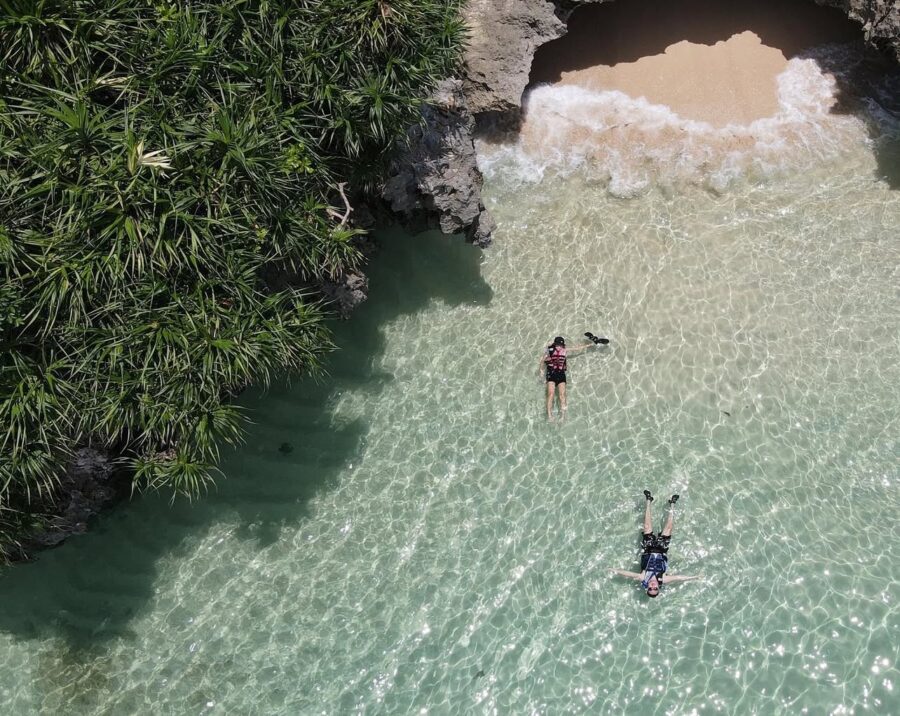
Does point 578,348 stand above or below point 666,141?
below

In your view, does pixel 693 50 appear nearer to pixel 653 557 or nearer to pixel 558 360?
A: pixel 558 360

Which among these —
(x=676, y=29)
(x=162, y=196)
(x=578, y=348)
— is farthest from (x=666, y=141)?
(x=162, y=196)

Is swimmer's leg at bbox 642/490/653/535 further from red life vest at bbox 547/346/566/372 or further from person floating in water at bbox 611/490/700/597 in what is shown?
red life vest at bbox 547/346/566/372

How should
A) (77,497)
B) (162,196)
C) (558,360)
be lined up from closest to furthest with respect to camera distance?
A: (162,196)
(77,497)
(558,360)

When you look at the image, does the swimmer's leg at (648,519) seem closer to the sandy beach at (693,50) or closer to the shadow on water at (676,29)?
the sandy beach at (693,50)

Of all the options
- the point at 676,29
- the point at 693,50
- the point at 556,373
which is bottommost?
the point at 556,373

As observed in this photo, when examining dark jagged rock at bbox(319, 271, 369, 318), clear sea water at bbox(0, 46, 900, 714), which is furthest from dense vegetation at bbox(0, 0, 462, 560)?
clear sea water at bbox(0, 46, 900, 714)
